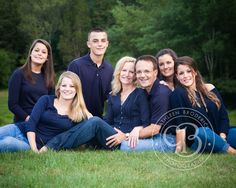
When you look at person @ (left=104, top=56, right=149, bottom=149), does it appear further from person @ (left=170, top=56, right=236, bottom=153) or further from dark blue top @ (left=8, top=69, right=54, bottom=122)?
dark blue top @ (left=8, top=69, right=54, bottom=122)

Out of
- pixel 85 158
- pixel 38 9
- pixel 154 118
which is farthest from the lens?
pixel 38 9

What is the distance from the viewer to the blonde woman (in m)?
6.11

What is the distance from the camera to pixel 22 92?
684 cm

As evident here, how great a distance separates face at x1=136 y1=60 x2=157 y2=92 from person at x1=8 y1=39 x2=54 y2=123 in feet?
5.20

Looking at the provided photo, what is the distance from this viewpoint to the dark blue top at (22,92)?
6750mm

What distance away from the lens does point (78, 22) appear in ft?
162

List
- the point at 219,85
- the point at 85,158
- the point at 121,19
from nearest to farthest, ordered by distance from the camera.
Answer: the point at 85,158 → the point at 219,85 → the point at 121,19

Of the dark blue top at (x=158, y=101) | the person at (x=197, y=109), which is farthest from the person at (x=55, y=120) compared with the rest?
the person at (x=197, y=109)

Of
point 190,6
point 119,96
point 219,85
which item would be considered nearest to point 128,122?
point 119,96

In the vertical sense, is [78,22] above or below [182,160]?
above

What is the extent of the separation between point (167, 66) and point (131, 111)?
99 centimetres

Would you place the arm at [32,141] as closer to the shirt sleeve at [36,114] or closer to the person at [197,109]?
the shirt sleeve at [36,114]

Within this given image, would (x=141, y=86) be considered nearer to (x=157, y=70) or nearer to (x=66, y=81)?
(x=157, y=70)

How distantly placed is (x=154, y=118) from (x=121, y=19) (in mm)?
33621
